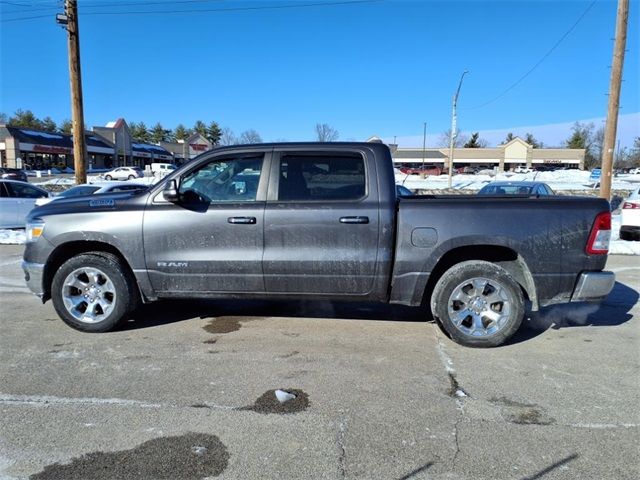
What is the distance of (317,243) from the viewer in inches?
184

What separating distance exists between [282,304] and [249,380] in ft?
A: 7.45

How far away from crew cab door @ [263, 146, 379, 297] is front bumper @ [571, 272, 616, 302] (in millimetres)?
1934

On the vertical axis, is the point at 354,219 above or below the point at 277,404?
above

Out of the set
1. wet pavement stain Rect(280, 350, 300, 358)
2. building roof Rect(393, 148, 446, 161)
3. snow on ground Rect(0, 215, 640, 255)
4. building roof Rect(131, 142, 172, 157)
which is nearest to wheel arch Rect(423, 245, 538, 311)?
wet pavement stain Rect(280, 350, 300, 358)

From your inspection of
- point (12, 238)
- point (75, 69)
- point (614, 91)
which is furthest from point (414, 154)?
point (12, 238)

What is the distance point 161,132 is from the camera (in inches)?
4375

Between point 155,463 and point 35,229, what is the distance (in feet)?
10.7

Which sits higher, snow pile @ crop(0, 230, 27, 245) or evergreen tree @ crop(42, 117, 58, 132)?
evergreen tree @ crop(42, 117, 58, 132)

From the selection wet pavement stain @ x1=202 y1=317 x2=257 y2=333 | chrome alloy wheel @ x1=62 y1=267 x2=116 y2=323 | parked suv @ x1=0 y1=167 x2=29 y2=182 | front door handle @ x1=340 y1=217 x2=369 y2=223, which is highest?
parked suv @ x1=0 y1=167 x2=29 y2=182

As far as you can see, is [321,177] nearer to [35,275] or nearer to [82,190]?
[35,275]

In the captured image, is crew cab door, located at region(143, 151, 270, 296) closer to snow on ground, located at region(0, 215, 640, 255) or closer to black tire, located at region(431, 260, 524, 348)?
black tire, located at region(431, 260, 524, 348)

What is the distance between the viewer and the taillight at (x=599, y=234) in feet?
14.7

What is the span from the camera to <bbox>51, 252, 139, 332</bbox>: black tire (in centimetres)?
492

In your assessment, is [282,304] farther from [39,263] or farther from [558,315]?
[558,315]
